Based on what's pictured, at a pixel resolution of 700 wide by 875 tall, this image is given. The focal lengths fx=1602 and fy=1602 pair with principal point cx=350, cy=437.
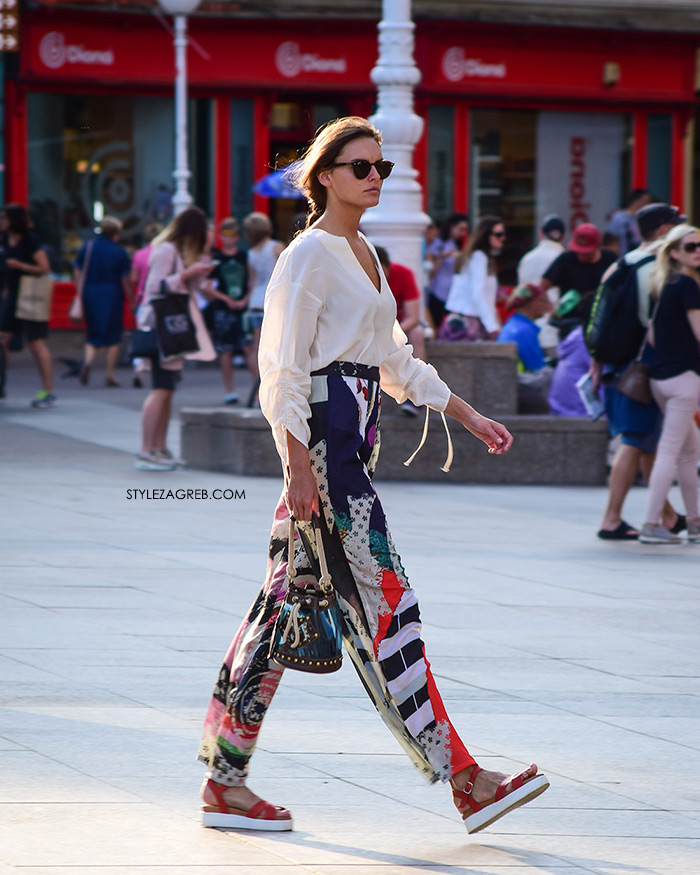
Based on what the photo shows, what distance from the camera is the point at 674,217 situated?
8680mm

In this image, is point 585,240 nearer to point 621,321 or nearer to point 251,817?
point 621,321

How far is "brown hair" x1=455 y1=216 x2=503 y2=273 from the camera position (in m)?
13.2

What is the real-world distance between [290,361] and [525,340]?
26.7 feet

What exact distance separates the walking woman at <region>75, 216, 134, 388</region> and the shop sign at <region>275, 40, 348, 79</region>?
19.3 feet

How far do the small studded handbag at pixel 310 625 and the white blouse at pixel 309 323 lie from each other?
273 millimetres

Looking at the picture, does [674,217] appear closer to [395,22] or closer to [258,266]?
[395,22]

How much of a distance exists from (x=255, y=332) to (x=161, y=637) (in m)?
8.77

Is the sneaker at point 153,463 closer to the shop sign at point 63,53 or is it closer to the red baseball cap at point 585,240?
the red baseball cap at point 585,240

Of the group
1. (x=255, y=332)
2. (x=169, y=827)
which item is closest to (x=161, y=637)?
(x=169, y=827)

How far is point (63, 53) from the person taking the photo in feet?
67.8

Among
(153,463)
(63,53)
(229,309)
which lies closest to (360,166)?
(153,463)

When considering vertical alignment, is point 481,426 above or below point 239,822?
above

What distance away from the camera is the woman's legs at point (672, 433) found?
8305 mm

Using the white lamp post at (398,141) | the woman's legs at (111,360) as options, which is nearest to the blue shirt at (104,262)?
the woman's legs at (111,360)
